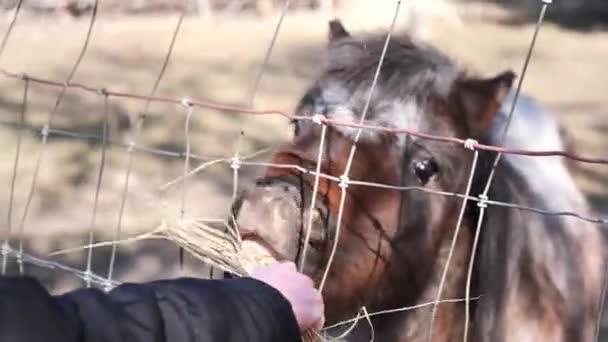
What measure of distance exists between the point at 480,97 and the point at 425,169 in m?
0.22

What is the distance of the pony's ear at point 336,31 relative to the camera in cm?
241

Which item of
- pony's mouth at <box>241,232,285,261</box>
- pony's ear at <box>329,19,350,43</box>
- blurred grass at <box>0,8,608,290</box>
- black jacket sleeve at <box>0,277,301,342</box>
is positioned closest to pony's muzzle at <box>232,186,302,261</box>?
pony's mouth at <box>241,232,285,261</box>

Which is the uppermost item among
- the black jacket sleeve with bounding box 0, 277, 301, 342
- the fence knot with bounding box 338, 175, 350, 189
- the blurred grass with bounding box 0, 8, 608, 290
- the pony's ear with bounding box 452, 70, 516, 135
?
the pony's ear with bounding box 452, 70, 516, 135

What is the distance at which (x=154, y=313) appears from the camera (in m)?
1.37

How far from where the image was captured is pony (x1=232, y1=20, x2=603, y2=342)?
1.97 meters

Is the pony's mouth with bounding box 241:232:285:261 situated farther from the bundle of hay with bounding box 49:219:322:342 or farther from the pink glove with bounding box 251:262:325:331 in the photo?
the pink glove with bounding box 251:262:325:331

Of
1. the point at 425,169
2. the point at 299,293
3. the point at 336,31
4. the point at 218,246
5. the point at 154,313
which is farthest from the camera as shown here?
the point at 336,31

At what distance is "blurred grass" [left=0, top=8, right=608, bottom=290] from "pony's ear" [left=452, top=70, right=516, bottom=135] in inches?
30.7

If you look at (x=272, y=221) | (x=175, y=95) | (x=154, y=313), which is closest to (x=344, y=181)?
(x=272, y=221)

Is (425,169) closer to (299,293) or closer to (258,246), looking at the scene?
(258,246)

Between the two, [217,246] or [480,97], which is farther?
[480,97]

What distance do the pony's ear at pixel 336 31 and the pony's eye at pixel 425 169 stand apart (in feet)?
1.34

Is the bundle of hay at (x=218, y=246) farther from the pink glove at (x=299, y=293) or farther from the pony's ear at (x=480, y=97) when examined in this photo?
the pony's ear at (x=480, y=97)

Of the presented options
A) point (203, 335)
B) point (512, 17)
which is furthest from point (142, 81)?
point (203, 335)
